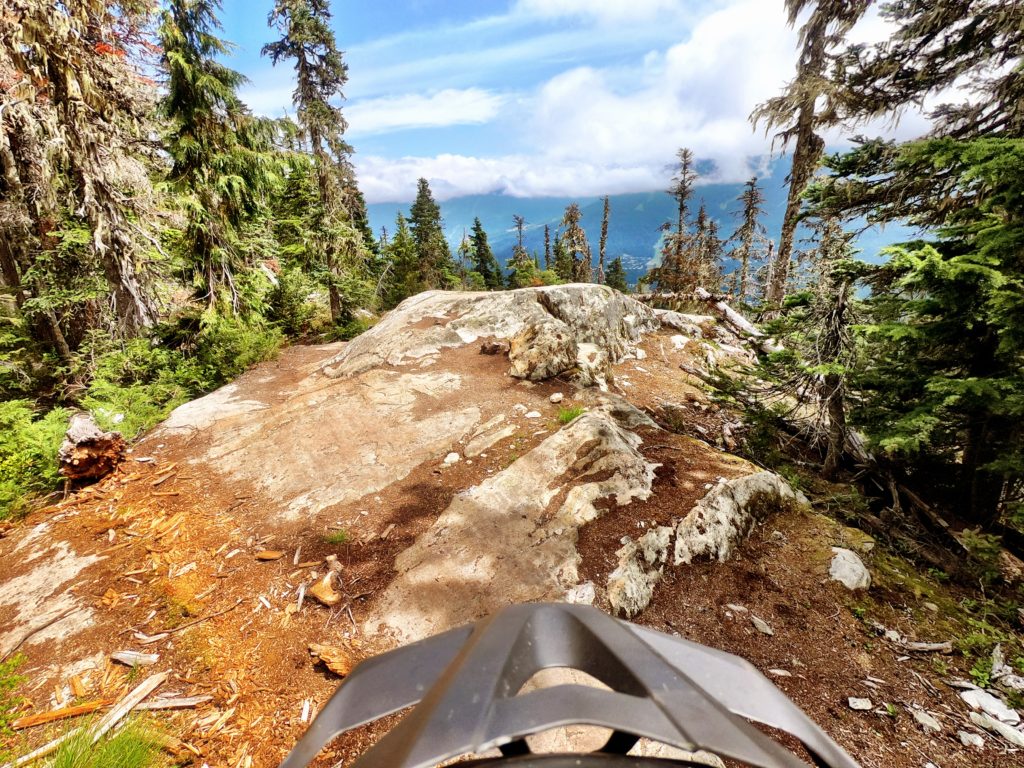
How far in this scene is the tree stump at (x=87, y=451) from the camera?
20.4 feet

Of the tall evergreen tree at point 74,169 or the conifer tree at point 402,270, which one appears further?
the conifer tree at point 402,270

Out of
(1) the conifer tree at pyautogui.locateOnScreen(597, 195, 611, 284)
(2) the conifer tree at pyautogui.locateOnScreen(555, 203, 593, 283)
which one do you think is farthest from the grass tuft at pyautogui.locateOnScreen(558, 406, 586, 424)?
(1) the conifer tree at pyautogui.locateOnScreen(597, 195, 611, 284)

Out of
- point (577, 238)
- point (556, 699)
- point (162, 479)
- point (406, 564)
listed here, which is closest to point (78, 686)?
point (406, 564)

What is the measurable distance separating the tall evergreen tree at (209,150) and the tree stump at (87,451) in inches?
265

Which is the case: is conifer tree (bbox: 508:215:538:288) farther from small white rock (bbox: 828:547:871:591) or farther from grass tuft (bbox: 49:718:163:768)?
grass tuft (bbox: 49:718:163:768)

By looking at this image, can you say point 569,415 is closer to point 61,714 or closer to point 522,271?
point 61,714

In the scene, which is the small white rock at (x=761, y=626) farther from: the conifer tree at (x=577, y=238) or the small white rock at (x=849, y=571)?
the conifer tree at (x=577, y=238)

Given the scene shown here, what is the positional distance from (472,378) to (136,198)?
9589 millimetres

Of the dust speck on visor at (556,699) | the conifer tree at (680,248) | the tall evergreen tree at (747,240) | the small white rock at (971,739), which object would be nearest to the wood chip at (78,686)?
the dust speck on visor at (556,699)

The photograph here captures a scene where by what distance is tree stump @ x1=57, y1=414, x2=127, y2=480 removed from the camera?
6.22 metres

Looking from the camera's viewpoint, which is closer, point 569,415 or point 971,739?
point 971,739

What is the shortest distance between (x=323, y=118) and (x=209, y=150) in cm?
702

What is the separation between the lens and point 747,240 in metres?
24.7

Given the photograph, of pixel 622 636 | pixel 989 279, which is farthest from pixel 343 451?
pixel 989 279
